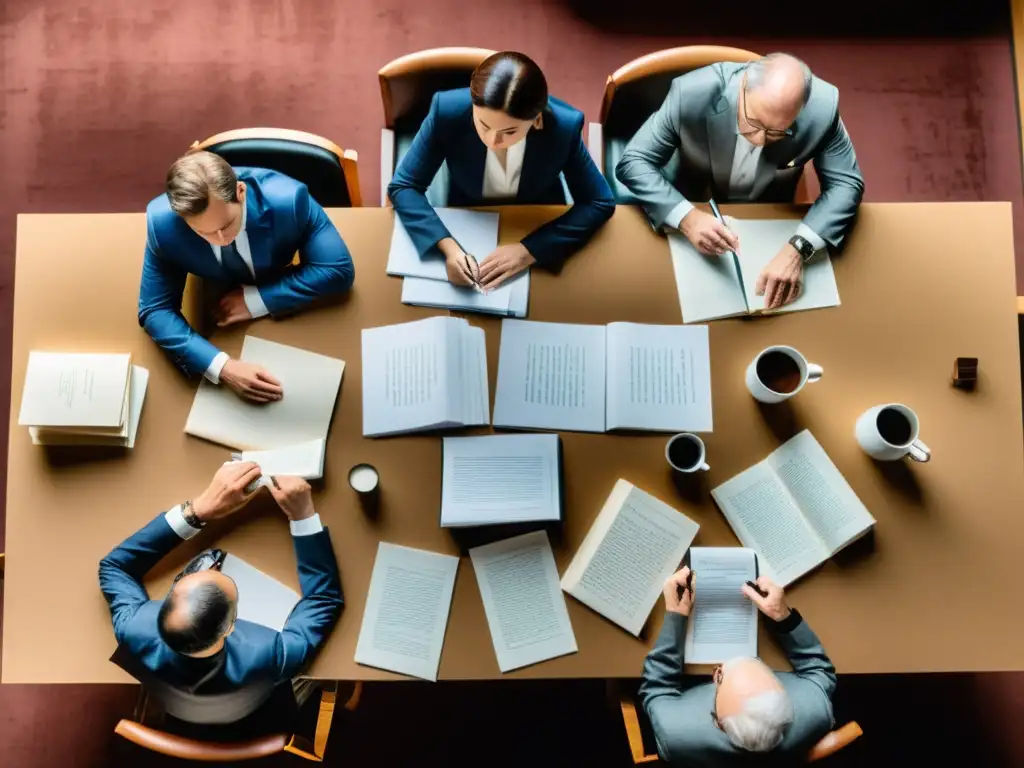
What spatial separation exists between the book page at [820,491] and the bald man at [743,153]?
323mm

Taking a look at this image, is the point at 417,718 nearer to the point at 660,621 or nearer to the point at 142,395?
the point at 660,621

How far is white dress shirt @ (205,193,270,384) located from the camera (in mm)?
1668

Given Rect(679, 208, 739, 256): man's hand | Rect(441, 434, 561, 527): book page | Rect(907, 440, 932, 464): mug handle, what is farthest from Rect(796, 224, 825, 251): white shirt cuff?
Rect(441, 434, 561, 527): book page

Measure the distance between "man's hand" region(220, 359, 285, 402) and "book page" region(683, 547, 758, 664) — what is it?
956 millimetres

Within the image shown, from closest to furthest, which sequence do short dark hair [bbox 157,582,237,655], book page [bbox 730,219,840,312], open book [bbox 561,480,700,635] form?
short dark hair [bbox 157,582,237,655] → open book [bbox 561,480,700,635] → book page [bbox 730,219,840,312]

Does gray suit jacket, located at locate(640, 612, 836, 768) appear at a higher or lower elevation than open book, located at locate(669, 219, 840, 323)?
lower

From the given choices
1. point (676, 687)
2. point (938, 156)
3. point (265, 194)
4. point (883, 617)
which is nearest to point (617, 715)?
point (676, 687)

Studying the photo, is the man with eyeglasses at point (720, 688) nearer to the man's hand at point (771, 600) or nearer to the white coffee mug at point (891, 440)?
the man's hand at point (771, 600)

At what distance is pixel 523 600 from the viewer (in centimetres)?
164

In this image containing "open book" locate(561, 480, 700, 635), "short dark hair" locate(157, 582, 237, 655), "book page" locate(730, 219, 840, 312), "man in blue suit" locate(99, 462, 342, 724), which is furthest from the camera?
"book page" locate(730, 219, 840, 312)

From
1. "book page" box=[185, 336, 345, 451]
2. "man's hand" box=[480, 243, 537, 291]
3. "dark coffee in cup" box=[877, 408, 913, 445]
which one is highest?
"man's hand" box=[480, 243, 537, 291]

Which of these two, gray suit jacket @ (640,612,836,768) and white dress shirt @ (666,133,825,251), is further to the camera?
white dress shirt @ (666,133,825,251)

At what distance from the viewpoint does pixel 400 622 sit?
1637 millimetres

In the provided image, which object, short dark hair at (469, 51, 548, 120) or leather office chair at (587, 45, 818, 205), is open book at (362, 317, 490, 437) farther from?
leather office chair at (587, 45, 818, 205)
